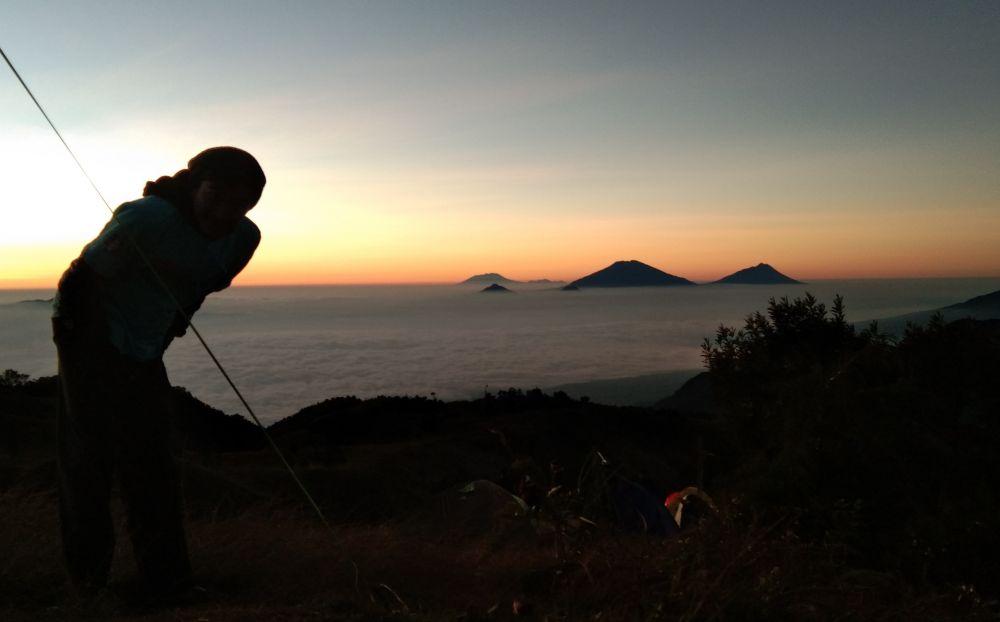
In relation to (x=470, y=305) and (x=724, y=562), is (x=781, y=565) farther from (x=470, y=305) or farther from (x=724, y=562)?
(x=470, y=305)

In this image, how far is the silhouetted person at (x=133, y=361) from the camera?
323 centimetres

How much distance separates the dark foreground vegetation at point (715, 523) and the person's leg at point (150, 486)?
0.17m

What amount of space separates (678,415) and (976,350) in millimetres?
15018

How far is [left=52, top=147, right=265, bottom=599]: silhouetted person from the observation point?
323 cm

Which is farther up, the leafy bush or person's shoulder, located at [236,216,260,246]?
person's shoulder, located at [236,216,260,246]

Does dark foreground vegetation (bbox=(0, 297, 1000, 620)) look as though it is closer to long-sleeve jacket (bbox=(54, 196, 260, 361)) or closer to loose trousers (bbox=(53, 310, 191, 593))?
loose trousers (bbox=(53, 310, 191, 593))

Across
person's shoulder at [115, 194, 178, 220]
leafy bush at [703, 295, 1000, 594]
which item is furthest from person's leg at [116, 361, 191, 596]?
leafy bush at [703, 295, 1000, 594]

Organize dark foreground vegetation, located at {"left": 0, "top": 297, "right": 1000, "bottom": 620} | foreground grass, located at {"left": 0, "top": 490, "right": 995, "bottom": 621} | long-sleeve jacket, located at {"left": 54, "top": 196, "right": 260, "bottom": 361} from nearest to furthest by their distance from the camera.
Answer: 1. foreground grass, located at {"left": 0, "top": 490, "right": 995, "bottom": 621}
2. dark foreground vegetation, located at {"left": 0, "top": 297, "right": 1000, "bottom": 620}
3. long-sleeve jacket, located at {"left": 54, "top": 196, "right": 260, "bottom": 361}

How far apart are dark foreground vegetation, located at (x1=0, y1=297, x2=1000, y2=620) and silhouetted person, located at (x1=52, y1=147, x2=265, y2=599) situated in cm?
28

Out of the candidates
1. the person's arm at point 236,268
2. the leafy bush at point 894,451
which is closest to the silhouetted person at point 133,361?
the person's arm at point 236,268

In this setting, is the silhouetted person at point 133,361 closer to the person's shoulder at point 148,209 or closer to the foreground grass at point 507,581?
the person's shoulder at point 148,209

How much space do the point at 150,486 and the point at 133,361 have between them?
604 mm

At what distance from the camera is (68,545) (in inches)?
129

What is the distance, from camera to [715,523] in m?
3.02
